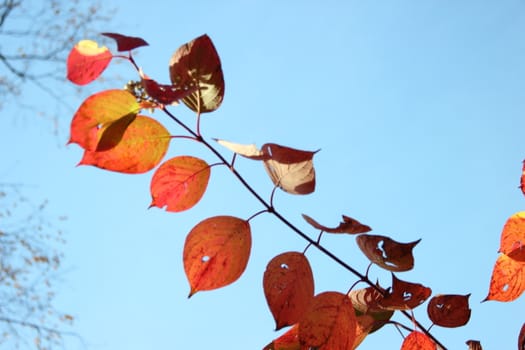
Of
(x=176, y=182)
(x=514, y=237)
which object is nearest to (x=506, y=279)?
(x=514, y=237)

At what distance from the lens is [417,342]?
0.38 metres

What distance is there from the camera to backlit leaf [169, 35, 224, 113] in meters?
0.36

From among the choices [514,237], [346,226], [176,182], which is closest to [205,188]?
[176,182]

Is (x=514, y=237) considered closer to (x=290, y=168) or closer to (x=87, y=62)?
(x=290, y=168)

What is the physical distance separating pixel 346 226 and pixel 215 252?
0.10m

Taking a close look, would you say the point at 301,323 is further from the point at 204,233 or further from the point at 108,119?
the point at 108,119

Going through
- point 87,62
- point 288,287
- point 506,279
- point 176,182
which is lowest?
point 506,279

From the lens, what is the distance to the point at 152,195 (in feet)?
1.28

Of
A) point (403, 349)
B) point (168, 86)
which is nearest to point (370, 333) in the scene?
point (403, 349)

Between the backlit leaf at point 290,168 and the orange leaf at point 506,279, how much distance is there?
18cm

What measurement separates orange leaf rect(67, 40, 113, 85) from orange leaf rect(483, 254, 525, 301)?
1.11 feet

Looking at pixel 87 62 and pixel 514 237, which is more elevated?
pixel 87 62

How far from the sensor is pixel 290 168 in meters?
0.36

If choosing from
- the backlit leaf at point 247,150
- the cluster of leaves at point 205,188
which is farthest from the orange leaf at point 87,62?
the backlit leaf at point 247,150
